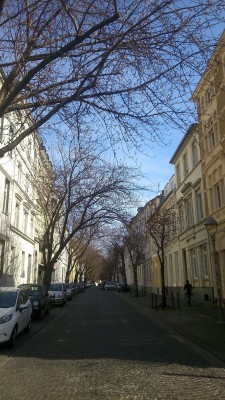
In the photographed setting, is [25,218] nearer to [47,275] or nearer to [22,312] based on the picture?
[47,275]

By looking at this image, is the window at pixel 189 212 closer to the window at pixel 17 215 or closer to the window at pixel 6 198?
the window at pixel 17 215

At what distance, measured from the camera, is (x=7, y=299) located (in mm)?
12219

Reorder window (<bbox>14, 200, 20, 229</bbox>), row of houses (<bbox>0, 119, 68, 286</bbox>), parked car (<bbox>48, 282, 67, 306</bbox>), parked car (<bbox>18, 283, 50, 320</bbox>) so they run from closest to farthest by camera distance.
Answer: parked car (<bbox>18, 283, 50, 320</bbox>) → row of houses (<bbox>0, 119, 68, 286</bbox>) → window (<bbox>14, 200, 20, 229</bbox>) → parked car (<bbox>48, 282, 67, 306</bbox>)

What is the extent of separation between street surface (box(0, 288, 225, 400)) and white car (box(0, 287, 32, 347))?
41 cm

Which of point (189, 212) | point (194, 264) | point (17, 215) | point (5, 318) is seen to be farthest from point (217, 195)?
point (5, 318)

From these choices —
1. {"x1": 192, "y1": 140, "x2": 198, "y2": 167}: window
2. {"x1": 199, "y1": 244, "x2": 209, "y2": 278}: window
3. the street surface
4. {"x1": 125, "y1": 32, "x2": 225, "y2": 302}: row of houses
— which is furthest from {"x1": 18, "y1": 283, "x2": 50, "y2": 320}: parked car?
{"x1": 192, "y1": 140, "x2": 198, "y2": 167}: window

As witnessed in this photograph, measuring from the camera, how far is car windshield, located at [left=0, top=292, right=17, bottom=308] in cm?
1180

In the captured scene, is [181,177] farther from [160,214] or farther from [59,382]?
[59,382]

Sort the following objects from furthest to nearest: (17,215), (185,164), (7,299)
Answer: (185,164), (17,215), (7,299)

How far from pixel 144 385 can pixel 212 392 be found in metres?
1.17

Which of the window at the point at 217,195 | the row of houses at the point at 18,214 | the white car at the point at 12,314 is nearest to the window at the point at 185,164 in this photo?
the window at the point at 217,195

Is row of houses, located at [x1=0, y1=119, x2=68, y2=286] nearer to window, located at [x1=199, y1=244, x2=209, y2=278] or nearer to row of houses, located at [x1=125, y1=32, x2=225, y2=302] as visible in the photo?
row of houses, located at [x1=125, y1=32, x2=225, y2=302]

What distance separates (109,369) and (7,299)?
5.27 metres

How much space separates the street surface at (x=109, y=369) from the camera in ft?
21.3
